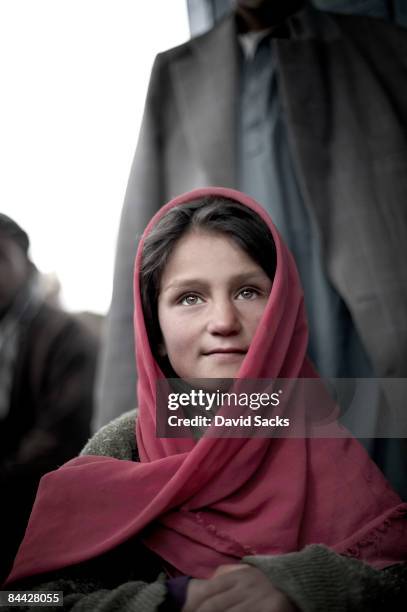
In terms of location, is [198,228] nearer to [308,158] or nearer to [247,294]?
[247,294]

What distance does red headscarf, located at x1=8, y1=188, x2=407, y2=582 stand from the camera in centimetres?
70

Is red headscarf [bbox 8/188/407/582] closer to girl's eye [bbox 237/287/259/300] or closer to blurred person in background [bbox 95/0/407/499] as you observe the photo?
girl's eye [bbox 237/287/259/300]

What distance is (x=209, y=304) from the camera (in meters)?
0.79

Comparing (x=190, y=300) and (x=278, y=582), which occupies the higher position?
(x=190, y=300)

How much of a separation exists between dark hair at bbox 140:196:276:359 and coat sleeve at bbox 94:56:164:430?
145 millimetres

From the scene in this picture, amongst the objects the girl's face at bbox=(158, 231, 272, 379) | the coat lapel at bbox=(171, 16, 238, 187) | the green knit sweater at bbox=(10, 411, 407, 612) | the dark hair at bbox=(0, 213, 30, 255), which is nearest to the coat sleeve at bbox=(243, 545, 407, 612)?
the green knit sweater at bbox=(10, 411, 407, 612)

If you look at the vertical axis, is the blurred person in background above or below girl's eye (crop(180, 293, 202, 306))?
above

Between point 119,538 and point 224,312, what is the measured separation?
328mm

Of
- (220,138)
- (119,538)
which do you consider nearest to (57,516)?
(119,538)

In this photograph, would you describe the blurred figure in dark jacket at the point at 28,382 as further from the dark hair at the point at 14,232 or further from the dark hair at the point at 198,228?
the dark hair at the point at 198,228

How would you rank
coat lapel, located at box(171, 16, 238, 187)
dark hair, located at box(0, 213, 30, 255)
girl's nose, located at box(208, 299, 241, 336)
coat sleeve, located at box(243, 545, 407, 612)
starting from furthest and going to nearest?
coat lapel, located at box(171, 16, 238, 187)
dark hair, located at box(0, 213, 30, 255)
girl's nose, located at box(208, 299, 241, 336)
coat sleeve, located at box(243, 545, 407, 612)

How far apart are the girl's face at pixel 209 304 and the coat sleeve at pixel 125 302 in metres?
0.19

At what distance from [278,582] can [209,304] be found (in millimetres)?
371

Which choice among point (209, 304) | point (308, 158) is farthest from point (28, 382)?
point (308, 158)
